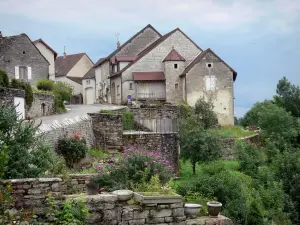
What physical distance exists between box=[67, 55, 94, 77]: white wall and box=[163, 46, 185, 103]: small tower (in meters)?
22.6

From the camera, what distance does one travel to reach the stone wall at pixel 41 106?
23844 millimetres

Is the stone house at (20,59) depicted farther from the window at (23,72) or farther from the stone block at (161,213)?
the stone block at (161,213)

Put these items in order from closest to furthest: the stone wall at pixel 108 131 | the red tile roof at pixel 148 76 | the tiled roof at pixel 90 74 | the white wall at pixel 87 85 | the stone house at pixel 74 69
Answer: the stone wall at pixel 108 131 < the red tile roof at pixel 148 76 < the white wall at pixel 87 85 < the tiled roof at pixel 90 74 < the stone house at pixel 74 69

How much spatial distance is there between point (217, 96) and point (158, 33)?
35.3 feet

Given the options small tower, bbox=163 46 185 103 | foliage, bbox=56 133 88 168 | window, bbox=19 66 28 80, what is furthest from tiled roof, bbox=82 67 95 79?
foliage, bbox=56 133 88 168

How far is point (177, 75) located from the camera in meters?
39.0

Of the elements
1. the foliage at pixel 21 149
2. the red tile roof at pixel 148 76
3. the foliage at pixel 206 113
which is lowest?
the foliage at pixel 21 149

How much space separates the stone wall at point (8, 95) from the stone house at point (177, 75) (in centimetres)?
1922

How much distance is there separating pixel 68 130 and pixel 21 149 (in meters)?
8.49

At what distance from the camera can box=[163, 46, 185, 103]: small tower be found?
38.7 m

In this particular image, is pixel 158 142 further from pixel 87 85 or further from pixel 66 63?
pixel 66 63

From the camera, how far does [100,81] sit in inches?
1965

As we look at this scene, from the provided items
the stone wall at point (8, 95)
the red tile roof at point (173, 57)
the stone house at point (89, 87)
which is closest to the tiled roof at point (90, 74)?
the stone house at point (89, 87)

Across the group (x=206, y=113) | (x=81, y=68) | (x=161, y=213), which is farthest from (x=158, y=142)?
(x=81, y=68)
